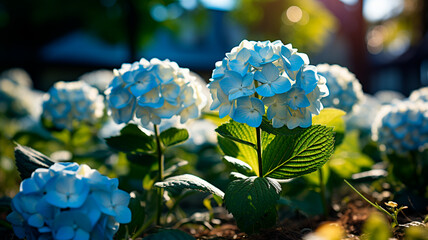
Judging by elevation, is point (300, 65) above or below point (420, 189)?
above

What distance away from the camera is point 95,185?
1022 mm

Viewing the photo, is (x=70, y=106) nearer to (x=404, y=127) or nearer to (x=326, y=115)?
(x=326, y=115)

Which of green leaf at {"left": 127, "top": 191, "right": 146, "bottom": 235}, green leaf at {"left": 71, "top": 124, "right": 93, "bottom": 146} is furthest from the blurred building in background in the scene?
green leaf at {"left": 127, "top": 191, "right": 146, "bottom": 235}

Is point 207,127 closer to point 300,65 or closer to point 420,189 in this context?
point 420,189

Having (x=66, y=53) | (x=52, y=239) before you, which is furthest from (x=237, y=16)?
(x=52, y=239)

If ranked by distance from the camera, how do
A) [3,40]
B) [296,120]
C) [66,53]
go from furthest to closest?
[66,53] < [3,40] < [296,120]

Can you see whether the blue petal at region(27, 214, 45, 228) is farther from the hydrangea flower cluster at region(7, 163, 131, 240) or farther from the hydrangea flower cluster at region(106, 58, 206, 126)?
the hydrangea flower cluster at region(106, 58, 206, 126)

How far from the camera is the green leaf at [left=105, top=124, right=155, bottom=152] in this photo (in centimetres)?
141

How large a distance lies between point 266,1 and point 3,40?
432 inches

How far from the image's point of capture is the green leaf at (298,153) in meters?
1.21

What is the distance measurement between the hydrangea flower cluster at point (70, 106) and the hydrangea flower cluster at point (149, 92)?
38.3 inches

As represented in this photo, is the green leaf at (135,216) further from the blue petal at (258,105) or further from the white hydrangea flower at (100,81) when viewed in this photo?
the white hydrangea flower at (100,81)

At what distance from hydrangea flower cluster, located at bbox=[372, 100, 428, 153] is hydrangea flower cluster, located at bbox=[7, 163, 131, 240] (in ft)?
4.72

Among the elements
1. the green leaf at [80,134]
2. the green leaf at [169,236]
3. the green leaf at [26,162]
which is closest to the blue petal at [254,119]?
the green leaf at [169,236]
